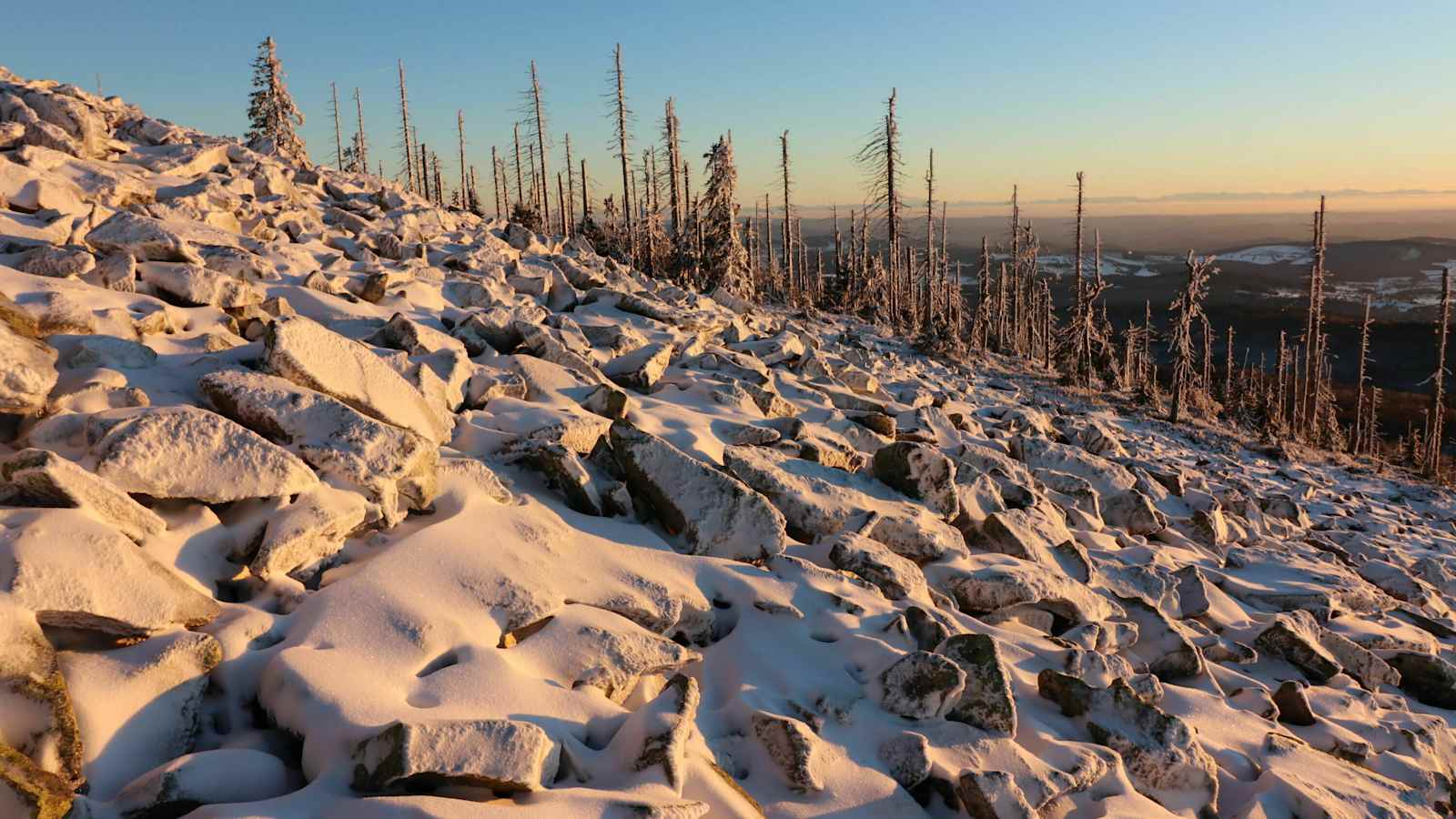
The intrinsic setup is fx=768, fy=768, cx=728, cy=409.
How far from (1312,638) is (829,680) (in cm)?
555

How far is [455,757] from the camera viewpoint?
3.16m

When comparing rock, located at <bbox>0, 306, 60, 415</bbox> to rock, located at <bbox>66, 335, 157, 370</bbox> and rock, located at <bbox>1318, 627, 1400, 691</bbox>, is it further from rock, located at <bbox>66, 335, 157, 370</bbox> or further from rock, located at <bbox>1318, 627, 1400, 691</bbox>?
rock, located at <bbox>1318, 627, 1400, 691</bbox>

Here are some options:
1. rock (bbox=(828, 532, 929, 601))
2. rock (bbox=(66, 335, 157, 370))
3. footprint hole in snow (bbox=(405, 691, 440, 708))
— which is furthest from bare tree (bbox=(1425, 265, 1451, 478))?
rock (bbox=(66, 335, 157, 370))

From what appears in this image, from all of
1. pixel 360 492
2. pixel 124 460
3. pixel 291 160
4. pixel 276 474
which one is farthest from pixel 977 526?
pixel 291 160

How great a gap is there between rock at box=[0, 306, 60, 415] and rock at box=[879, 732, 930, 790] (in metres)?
5.27

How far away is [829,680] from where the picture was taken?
4719 millimetres

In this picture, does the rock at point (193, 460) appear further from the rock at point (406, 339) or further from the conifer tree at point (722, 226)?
the conifer tree at point (722, 226)

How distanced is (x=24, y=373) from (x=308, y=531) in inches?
77.4

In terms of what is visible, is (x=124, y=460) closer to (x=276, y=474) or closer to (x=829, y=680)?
(x=276, y=474)

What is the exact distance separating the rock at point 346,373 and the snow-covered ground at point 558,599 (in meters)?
0.03

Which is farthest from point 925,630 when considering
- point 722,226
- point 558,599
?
point 722,226

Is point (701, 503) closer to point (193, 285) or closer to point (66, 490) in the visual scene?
point (66, 490)

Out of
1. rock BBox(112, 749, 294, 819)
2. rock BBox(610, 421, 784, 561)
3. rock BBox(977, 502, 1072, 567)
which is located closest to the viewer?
rock BBox(112, 749, 294, 819)

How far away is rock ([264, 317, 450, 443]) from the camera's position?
18.0 feet
